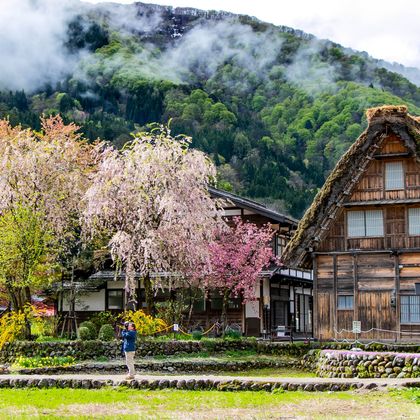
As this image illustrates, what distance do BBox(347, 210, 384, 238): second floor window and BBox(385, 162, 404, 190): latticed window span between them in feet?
3.98

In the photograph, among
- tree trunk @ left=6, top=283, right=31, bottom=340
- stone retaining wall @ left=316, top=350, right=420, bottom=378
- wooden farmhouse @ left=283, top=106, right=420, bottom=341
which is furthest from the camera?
tree trunk @ left=6, top=283, right=31, bottom=340

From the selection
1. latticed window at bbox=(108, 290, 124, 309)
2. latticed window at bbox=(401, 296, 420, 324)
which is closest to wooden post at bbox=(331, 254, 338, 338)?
latticed window at bbox=(401, 296, 420, 324)

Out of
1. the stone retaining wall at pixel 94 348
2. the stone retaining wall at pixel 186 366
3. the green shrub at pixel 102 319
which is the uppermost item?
the green shrub at pixel 102 319

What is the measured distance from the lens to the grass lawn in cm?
1541

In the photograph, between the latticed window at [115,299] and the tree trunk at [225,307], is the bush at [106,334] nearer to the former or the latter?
the tree trunk at [225,307]

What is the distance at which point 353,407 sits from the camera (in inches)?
651

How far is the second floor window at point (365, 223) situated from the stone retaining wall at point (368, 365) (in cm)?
855

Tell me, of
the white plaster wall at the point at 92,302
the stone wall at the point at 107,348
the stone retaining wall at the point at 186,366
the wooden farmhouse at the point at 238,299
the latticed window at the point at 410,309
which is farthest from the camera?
the white plaster wall at the point at 92,302

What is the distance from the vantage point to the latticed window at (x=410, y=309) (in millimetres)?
33125

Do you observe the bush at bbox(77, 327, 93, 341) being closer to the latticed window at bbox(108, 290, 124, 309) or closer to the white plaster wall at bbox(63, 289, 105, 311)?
the latticed window at bbox(108, 290, 124, 309)

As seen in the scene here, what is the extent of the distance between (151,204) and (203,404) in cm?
1735

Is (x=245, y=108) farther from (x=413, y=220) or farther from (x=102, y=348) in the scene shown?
(x=102, y=348)

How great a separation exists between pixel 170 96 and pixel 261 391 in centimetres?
13909

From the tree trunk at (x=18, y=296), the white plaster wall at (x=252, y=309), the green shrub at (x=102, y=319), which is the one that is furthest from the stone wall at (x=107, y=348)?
the white plaster wall at (x=252, y=309)
